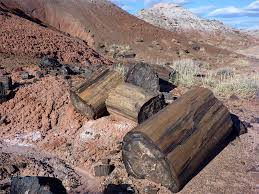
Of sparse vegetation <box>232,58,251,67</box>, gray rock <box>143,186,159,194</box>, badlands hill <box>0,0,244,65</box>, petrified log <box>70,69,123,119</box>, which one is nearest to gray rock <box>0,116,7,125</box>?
petrified log <box>70,69,123,119</box>

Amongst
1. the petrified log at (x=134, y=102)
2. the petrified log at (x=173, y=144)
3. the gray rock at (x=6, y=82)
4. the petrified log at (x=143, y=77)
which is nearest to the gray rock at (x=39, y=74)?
the gray rock at (x=6, y=82)

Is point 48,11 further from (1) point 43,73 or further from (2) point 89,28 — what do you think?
(1) point 43,73

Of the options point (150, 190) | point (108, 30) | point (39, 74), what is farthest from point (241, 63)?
point (150, 190)

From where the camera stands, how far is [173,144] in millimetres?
6211

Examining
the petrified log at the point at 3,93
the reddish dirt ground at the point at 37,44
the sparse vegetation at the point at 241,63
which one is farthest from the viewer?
the sparse vegetation at the point at 241,63

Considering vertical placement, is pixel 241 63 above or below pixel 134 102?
below

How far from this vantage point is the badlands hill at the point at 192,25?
34781mm

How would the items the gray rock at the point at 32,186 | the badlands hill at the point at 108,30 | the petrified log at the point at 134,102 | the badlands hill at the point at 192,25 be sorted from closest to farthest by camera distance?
the gray rock at the point at 32,186 → the petrified log at the point at 134,102 → the badlands hill at the point at 108,30 → the badlands hill at the point at 192,25

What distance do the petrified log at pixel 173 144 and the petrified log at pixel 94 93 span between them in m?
1.56

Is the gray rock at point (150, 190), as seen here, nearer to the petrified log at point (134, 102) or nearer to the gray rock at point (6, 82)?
the petrified log at point (134, 102)

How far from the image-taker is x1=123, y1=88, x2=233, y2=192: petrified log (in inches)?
242

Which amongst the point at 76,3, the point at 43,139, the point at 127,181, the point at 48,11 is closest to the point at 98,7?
the point at 76,3

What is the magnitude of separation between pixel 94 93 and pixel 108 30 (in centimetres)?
1511

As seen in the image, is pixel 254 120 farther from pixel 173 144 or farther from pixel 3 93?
pixel 3 93
